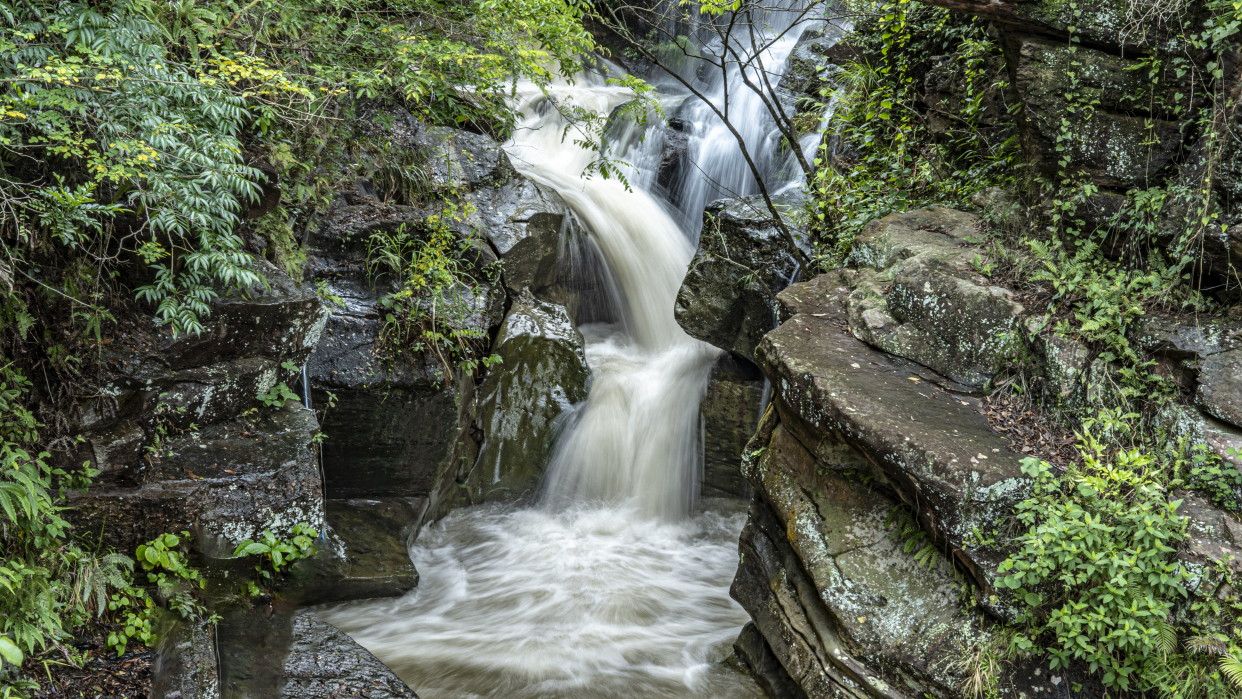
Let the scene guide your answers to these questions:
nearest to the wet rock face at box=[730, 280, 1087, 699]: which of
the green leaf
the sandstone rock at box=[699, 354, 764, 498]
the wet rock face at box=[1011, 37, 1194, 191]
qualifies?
the wet rock face at box=[1011, 37, 1194, 191]

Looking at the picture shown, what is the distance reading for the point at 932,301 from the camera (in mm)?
4668

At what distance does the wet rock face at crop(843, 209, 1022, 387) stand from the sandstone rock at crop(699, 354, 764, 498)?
208 centimetres

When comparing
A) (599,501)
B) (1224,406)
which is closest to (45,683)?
(599,501)

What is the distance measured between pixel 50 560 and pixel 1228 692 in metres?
5.98

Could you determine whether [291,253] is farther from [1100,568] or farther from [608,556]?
[1100,568]

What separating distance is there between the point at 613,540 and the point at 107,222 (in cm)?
489

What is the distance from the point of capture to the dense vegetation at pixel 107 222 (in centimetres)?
373

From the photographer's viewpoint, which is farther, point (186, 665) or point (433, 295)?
point (433, 295)

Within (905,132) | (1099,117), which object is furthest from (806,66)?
(1099,117)

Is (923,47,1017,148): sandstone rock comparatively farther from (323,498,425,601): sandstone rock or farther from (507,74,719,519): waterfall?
(323,498,425,601): sandstone rock

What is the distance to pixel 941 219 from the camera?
218 inches

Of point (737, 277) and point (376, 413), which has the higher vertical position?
point (737, 277)

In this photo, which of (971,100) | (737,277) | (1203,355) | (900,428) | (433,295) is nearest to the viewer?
(1203,355)

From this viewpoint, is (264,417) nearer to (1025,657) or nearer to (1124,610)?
(1025,657)
